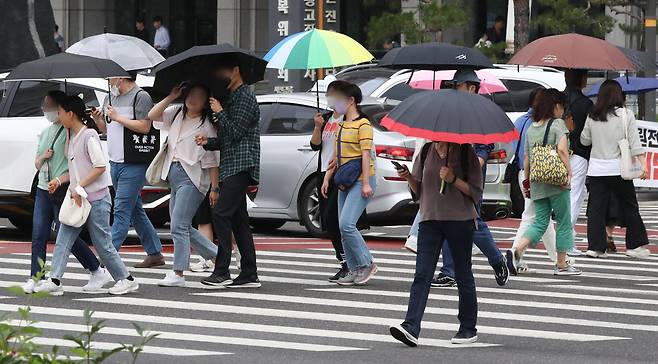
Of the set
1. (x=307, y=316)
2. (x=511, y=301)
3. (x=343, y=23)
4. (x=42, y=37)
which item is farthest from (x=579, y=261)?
(x=343, y=23)

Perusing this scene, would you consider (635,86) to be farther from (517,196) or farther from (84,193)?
(84,193)

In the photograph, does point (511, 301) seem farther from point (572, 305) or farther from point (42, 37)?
point (42, 37)

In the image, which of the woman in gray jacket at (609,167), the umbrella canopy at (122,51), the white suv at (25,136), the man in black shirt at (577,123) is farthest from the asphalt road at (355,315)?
the umbrella canopy at (122,51)

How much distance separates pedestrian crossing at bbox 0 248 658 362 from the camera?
32.6ft

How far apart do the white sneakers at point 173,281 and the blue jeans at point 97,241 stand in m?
0.56

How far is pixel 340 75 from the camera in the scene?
70.5 feet

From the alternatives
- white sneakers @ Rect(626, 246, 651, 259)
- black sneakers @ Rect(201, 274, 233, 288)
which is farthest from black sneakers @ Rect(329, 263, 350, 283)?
white sneakers @ Rect(626, 246, 651, 259)

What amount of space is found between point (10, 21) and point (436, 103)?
305 centimetres

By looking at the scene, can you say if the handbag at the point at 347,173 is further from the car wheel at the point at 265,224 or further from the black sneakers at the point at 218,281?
the car wheel at the point at 265,224

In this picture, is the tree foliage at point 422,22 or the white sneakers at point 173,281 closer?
the white sneakers at point 173,281

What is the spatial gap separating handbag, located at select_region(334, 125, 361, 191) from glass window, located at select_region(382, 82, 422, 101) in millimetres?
6083

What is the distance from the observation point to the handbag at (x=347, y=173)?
12.7 metres

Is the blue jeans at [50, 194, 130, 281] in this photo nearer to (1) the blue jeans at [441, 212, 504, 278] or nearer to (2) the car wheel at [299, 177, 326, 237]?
(1) the blue jeans at [441, 212, 504, 278]

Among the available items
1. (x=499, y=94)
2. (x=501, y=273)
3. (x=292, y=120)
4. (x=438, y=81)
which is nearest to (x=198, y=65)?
(x=501, y=273)
